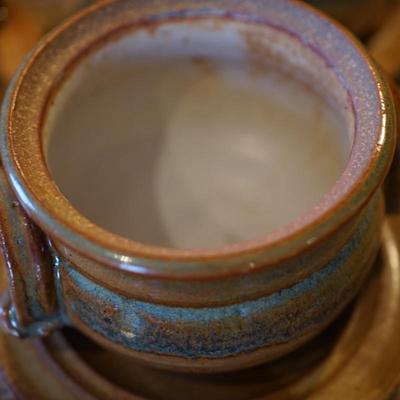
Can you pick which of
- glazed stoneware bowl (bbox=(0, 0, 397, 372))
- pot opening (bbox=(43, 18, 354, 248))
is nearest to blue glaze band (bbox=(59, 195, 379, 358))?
glazed stoneware bowl (bbox=(0, 0, 397, 372))

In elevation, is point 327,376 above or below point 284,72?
below

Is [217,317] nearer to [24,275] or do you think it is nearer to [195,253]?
[195,253]

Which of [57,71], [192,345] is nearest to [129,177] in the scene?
[57,71]

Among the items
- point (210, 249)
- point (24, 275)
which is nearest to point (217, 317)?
point (210, 249)

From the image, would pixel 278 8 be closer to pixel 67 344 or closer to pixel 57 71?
pixel 57 71

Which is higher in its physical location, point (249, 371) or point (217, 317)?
point (217, 317)

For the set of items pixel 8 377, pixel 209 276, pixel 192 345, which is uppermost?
pixel 209 276

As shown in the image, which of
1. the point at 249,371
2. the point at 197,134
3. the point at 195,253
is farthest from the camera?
→ the point at 197,134
